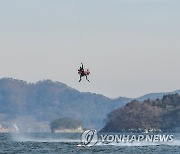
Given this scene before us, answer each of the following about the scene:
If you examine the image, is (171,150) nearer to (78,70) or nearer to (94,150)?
(94,150)

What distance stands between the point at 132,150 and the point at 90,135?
34.3m

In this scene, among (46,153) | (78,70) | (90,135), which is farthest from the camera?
(90,135)

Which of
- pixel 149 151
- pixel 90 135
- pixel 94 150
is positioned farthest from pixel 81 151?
pixel 90 135

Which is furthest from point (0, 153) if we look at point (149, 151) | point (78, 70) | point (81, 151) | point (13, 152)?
point (78, 70)

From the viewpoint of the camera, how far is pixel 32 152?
160500mm

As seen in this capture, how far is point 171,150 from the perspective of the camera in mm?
158875

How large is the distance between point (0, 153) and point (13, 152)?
3517mm

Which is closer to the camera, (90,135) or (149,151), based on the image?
(149,151)

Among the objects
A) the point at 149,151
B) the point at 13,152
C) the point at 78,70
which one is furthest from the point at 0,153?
the point at 78,70

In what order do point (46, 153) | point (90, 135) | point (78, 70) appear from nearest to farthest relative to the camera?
point (78, 70) < point (46, 153) < point (90, 135)

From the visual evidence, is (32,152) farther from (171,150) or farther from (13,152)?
(171,150)

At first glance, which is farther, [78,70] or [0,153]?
[0,153]

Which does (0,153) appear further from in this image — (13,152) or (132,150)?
(132,150)

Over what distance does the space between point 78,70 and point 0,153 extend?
1830 inches
